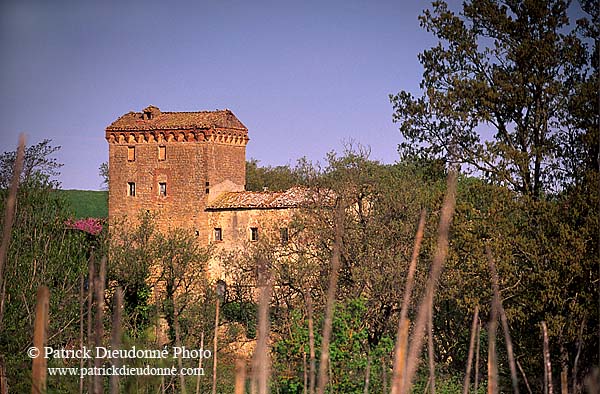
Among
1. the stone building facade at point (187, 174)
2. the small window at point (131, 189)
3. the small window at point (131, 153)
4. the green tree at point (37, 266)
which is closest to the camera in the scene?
the green tree at point (37, 266)

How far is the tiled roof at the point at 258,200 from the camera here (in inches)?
1191

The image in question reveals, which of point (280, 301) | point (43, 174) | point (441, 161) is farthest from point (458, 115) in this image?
point (43, 174)

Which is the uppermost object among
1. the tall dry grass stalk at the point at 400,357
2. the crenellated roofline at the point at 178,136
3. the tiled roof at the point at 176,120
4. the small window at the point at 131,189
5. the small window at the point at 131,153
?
the tiled roof at the point at 176,120

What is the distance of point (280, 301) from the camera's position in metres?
22.1

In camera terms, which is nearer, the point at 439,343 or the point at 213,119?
the point at 439,343

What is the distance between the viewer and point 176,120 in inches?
1390

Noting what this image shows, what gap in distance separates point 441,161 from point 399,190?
15.9 ft

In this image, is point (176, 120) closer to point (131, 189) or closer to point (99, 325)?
point (131, 189)

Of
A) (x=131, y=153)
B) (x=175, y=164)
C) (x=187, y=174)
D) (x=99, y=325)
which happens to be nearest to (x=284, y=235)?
(x=187, y=174)

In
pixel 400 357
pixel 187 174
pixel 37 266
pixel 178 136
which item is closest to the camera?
pixel 400 357

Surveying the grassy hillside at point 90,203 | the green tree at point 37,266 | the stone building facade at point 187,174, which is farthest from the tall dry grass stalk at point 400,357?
the grassy hillside at point 90,203

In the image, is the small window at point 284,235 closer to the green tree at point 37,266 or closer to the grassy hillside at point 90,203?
the green tree at point 37,266

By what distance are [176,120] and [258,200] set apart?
19.1 feet

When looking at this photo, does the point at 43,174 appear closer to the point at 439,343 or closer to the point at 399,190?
the point at 399,190
